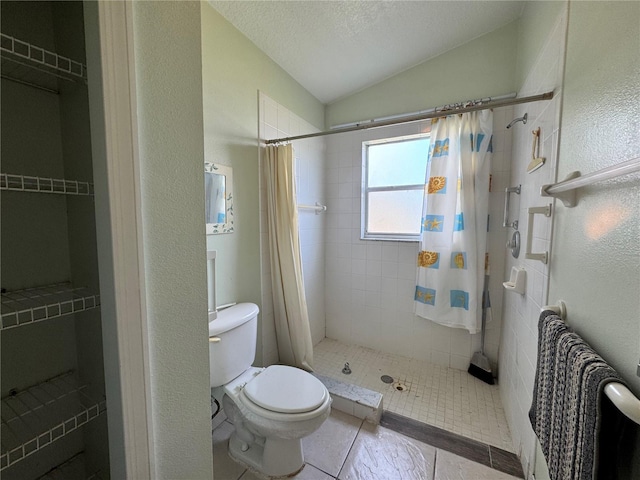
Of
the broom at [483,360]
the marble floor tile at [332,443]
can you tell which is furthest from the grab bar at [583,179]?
the marble floor tile at [332,443]

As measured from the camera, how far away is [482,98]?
191 cm

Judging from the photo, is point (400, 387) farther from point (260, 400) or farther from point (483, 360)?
point (260, 400)

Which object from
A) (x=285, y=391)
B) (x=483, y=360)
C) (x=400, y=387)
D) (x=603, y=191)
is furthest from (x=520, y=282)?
(x=285, y=391)

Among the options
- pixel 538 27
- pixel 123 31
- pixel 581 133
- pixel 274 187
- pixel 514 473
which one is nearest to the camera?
pixel 123 31

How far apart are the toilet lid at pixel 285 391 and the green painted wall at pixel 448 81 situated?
6.82 feet

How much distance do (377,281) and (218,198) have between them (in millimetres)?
1522

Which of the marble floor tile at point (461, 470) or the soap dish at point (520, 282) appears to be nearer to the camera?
the marble floor tile at point (461, 470)

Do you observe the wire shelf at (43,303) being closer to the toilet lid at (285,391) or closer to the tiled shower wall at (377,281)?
the toilet lid at (285,391)

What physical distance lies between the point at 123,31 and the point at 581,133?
132 centimetres

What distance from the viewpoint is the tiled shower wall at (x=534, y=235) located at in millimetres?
1114

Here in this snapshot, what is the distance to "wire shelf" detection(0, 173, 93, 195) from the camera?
0.58 m

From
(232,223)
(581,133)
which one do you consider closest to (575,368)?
(581,133)

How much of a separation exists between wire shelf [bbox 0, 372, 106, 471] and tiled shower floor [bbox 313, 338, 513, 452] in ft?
5.35

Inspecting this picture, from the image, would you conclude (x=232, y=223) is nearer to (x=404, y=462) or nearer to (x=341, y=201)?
(x=341, y=201)
